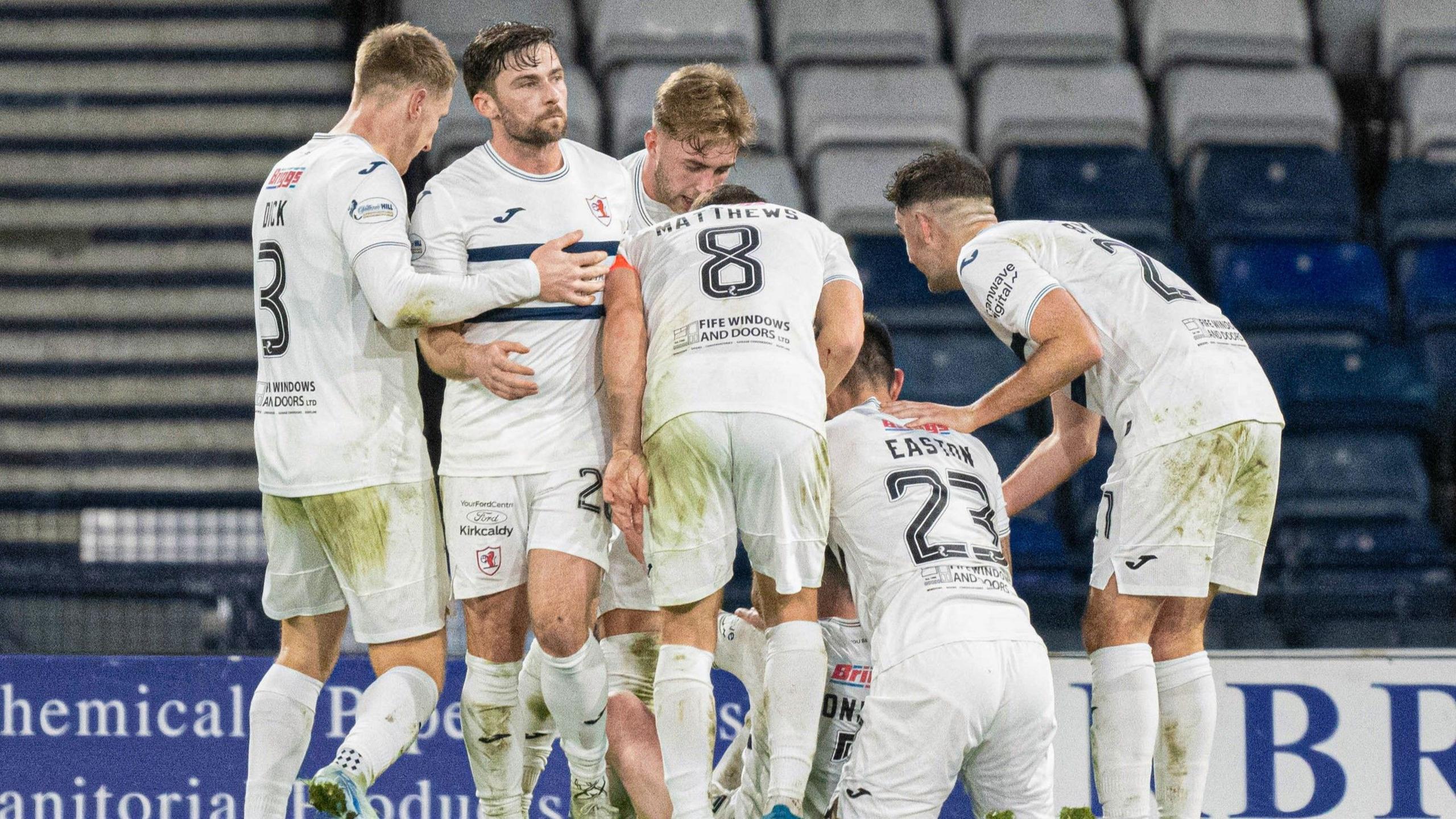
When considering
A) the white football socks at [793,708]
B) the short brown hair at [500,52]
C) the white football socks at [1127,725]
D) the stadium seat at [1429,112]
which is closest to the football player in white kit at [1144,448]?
the white football socks at [1127,725]

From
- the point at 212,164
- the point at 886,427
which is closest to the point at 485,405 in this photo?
the point at 886,427

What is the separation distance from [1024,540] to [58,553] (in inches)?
166

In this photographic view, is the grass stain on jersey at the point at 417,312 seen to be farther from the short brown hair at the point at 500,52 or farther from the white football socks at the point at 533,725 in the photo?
the white football socks at the point at 533,725

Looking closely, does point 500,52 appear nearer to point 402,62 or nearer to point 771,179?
point 402,62

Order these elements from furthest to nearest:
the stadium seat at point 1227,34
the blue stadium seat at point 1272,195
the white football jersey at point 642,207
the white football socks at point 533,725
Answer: the stadium seat at point 1227,34 → the blue stadium seat at point 1272,195 → the white football jersey at point 642,207 → the white football socks at point 533,725

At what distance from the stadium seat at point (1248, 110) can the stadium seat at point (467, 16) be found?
346 cm

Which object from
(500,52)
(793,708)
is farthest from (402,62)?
(793,708)

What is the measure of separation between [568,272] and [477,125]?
4.32m

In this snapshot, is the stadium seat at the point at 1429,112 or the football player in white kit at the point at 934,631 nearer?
the football player in white kit at the point at 934,631

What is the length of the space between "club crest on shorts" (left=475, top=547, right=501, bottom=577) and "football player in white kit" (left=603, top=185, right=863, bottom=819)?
1.19 feet

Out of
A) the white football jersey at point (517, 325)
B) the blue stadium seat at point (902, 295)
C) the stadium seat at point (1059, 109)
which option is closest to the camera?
the white football jersey at point (517, 325)

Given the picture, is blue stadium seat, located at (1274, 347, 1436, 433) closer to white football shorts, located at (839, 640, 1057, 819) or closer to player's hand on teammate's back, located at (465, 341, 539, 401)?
white football shorts, located at (839, 640, 1057, 819)

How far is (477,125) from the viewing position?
8.09 meters

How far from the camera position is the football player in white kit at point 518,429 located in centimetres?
405
